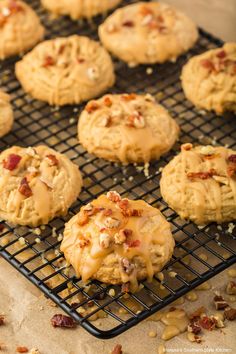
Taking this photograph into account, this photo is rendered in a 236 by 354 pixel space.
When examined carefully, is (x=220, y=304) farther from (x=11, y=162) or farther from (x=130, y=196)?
(x=11, y=162)

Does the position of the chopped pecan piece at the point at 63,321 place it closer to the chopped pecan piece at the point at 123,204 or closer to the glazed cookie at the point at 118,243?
the glazed cookie at the point at 118,243

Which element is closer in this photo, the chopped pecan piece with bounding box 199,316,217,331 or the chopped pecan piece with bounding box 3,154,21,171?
the chopped pecan piece with bounding box 199,316,217,331

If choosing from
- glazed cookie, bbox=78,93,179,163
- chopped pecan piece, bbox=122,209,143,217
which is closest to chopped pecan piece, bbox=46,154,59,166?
glazed cookie, bbox=78,93,179,163

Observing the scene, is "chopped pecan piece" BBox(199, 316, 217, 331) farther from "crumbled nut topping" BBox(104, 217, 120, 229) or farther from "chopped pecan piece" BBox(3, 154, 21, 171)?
"chopped pecan piece" BBox(3, 154, 21, 171)

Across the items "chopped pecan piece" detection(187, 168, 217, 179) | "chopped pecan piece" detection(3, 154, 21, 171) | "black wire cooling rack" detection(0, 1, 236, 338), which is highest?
"chopped pecan piece" detection(3, 154, 21, 171)

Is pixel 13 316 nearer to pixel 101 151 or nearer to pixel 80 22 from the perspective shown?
pixel 101 151

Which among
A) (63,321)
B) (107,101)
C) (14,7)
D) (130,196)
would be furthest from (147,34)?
(63,321)

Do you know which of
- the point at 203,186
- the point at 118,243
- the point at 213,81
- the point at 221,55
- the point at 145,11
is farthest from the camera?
the point at 145,11
